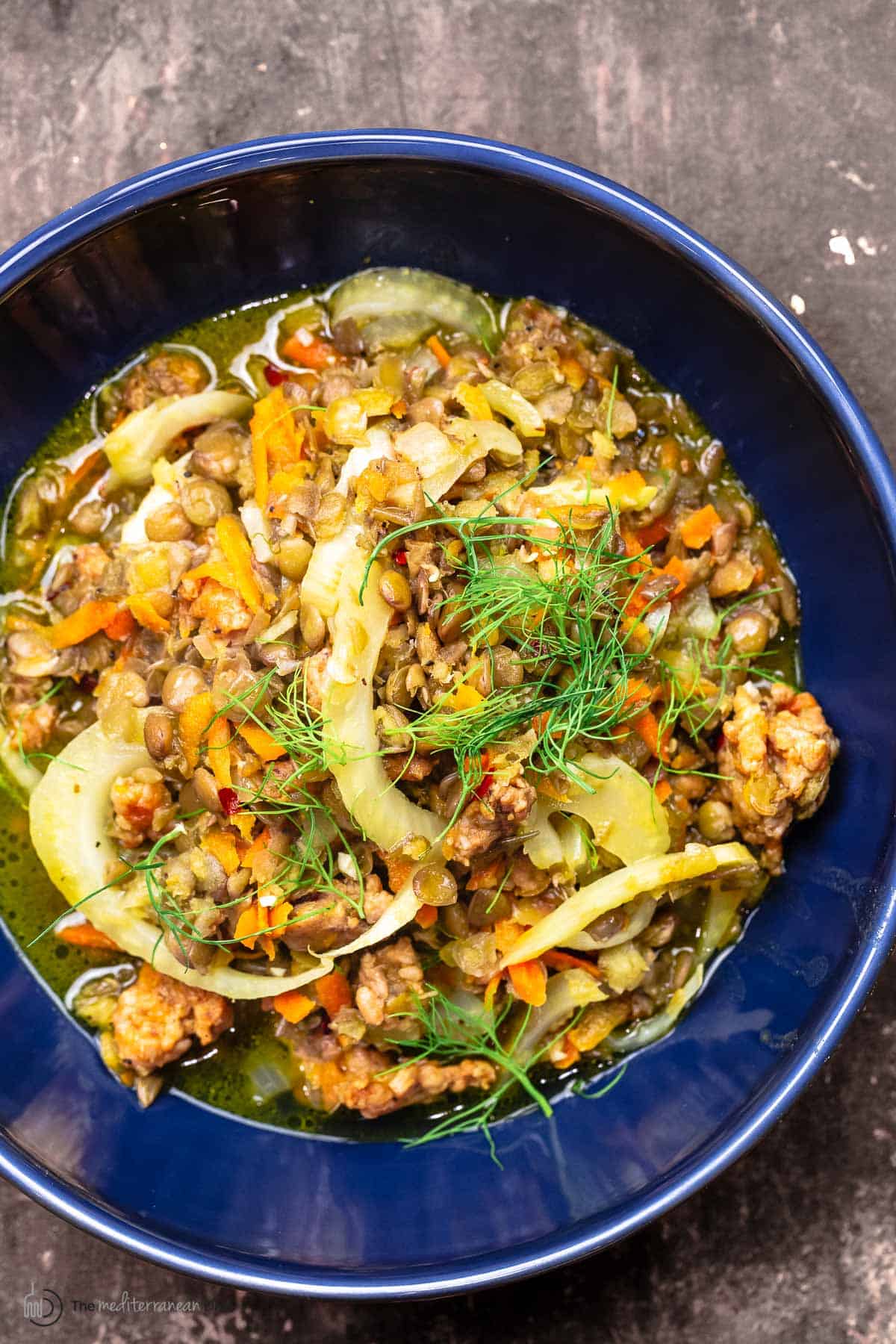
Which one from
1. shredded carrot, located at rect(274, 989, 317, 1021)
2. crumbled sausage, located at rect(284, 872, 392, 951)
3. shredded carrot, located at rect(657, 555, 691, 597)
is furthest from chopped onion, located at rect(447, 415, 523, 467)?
shredded carrot, located at rect(274, 989, 317, 1021)

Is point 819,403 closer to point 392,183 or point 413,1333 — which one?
point 392,183

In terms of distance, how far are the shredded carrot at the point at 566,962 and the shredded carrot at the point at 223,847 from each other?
0.98 m

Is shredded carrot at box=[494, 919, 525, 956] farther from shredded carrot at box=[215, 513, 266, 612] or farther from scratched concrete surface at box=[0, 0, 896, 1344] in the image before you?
scratched concrete surface at box=[0, 0, 896, 1344]

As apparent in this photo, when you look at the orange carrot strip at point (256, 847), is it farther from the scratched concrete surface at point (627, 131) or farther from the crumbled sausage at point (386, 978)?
the scratched concrete surface at point (627, 131)

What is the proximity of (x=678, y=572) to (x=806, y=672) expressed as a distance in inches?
23.3

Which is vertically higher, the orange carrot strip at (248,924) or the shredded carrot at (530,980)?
the orange carrot strip at (248,924)

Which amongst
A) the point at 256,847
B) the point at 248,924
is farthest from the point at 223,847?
the point at 248,924

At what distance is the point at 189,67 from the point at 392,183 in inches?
41.8

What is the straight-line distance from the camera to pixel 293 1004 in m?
3.15

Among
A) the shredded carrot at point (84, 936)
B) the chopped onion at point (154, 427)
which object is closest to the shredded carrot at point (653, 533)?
the chopped onion at point (154, 427)

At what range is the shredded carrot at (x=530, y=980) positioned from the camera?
9.98 feet

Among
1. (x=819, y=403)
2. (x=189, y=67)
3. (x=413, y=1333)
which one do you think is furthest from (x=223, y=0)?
(x=413, y=1333)

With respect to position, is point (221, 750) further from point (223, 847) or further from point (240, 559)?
point (240, 559)

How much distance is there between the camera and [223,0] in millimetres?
3633
